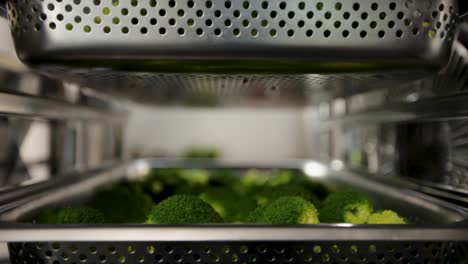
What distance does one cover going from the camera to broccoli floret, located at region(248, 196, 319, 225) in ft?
2.84

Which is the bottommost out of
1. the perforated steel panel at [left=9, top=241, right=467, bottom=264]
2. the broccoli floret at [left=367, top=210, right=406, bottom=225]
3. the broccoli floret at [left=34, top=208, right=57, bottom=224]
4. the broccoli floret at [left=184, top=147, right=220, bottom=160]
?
the broccoli floret at [left=184, top=147, right=220, bottom=160]

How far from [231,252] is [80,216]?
1.08ft

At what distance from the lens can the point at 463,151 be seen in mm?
1029

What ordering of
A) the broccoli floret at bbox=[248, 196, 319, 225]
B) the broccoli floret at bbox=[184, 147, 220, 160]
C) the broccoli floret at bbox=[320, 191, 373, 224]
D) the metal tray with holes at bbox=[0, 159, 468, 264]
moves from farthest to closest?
the broccoli floret at bbox=[184, 147, 220, 160]
the broccoli floret at bbox=[320, 191, 373, 224]
the broccoli floret at bbox=[248, 196, 319, 225]
the metal tray with holes at bbox=[0, 159, 468, 264]

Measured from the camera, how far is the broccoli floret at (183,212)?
0.89 m

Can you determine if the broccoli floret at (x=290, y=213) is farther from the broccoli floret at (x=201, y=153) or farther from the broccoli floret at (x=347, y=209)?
the broccoli floret at (x=201, y=153)

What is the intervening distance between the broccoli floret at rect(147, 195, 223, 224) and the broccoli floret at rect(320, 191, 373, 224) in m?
0.24

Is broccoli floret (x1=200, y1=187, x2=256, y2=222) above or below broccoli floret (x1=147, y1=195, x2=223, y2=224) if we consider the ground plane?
below

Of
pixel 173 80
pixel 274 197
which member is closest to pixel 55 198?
pixel 173 80

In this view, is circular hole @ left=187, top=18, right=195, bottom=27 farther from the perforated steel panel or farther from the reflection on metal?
the reflection on metal

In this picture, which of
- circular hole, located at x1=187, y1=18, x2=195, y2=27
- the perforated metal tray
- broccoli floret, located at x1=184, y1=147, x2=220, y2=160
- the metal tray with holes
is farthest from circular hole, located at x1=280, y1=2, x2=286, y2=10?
broccoli floret, located at x1=184, y1=147, x2=220, y2=160

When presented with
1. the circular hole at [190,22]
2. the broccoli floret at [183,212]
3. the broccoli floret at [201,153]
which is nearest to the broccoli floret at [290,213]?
the broccoli floret at [183,212]

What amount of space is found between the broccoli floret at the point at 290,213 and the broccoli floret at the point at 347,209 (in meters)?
0.13

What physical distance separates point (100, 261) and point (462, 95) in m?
0.70
